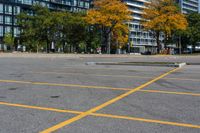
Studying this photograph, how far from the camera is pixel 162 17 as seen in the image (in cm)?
7531

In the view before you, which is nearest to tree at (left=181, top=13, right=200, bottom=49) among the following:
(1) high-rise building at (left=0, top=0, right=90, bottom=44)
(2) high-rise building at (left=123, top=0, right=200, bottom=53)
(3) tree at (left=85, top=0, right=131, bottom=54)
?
(3) tree at (left=85, top=0, right=131, bottom=54)

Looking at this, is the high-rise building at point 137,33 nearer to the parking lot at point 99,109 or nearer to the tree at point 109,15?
the tree at point 109,15

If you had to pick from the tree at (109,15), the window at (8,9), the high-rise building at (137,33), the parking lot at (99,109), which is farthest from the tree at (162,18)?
the parking lot at (99,109)

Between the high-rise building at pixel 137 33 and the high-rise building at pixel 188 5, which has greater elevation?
the high-rise building at pixel 188 5

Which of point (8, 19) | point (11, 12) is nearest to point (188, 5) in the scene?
point (11, 12)

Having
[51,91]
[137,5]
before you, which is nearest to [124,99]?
[51,91]

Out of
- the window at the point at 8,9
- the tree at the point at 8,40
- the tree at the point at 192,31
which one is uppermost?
the window at the point at 8,9

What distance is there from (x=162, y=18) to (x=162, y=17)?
0.75 feet

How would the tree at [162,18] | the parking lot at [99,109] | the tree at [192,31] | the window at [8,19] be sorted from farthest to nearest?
the window at [8,19], the tree at [192,31], the tree at [162,18], the parking lot at [99,109]

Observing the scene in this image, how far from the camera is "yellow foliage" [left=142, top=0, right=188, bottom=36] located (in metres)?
75.1

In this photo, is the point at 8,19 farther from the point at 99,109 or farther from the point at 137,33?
the point at 99,109

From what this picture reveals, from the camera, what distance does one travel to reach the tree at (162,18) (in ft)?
246

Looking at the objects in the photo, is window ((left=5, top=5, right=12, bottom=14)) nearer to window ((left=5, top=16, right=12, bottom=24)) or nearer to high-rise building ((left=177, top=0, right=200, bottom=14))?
window ((left=5, top=16, right=12, bottom=24))

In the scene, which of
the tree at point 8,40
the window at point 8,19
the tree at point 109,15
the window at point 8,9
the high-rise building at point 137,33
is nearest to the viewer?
the tree at point 109,15
